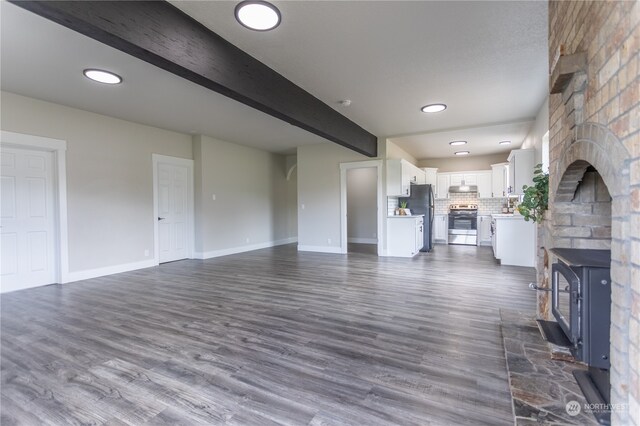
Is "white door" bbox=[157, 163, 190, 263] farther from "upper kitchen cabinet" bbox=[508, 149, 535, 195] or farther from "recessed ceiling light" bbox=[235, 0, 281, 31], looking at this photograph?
"upper kitchen cabinet" bbox=[508, 149, 535, 195]

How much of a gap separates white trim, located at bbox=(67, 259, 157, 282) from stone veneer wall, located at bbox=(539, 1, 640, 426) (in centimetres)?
604

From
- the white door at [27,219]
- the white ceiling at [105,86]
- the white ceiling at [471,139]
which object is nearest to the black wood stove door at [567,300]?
the white ceiling at [105,86]

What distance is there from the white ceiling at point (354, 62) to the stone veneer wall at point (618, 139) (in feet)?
3.92

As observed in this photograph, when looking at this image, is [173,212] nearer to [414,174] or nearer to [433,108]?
[433,108]

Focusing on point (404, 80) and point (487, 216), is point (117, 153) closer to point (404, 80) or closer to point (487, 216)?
point (404, 80)

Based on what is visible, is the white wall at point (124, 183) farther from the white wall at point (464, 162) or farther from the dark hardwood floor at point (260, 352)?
the white wall at point (464, 162)

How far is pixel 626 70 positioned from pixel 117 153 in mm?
6252

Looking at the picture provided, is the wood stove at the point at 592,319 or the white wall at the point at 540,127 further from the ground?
the white wall at the point at 540,127

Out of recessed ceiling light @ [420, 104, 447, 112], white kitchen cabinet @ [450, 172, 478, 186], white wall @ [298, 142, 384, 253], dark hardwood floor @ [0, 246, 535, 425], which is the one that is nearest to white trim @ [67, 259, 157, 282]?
dark hardwood floor @ [0, 246, 535, 425]

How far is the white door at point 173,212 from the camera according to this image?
612 centimetres

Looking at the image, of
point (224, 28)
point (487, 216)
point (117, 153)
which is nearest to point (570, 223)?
point (224, 28)

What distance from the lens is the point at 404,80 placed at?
368 centimetres

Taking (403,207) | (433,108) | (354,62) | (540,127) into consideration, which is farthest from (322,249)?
(354,62)

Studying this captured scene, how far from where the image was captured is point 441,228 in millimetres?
8953
